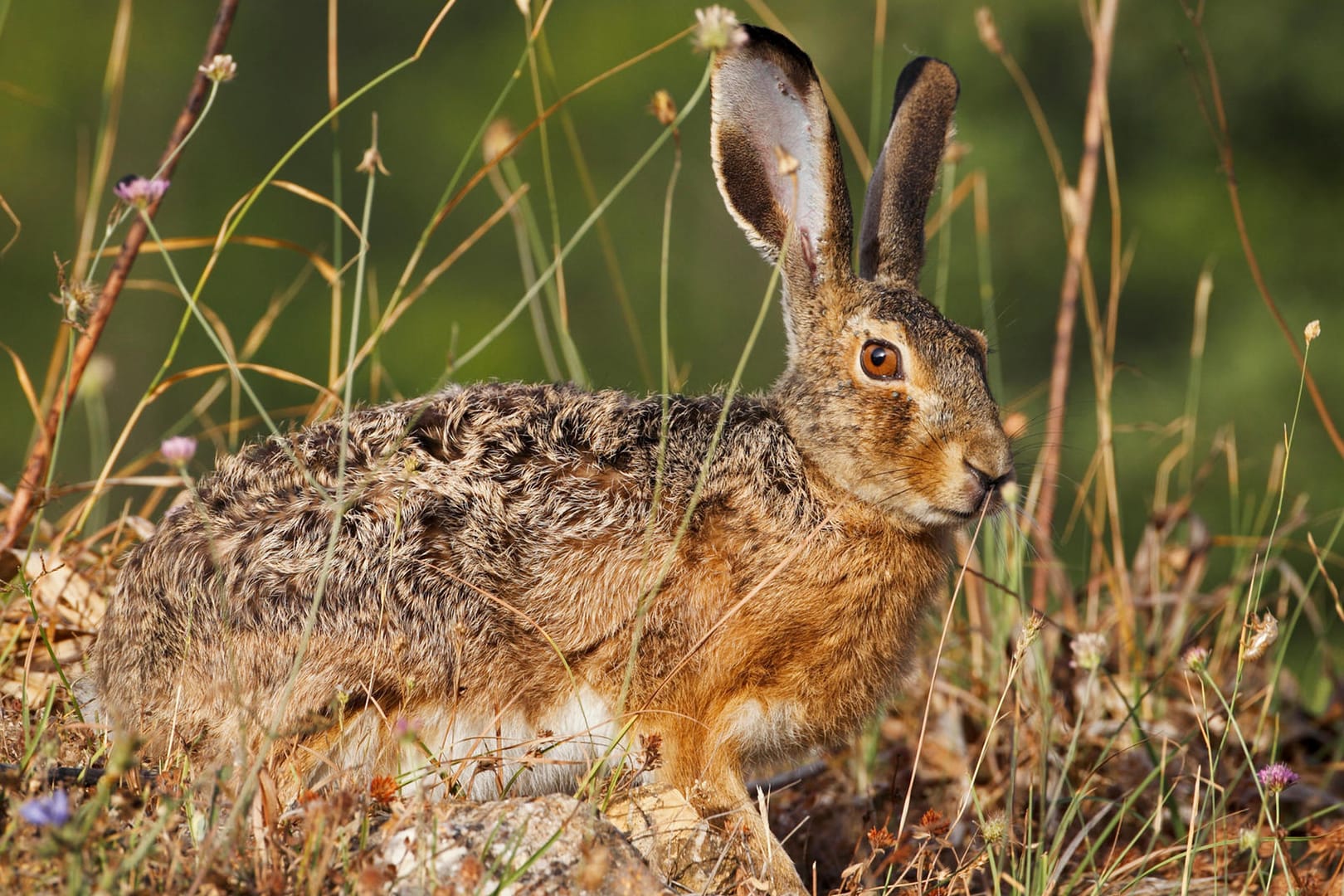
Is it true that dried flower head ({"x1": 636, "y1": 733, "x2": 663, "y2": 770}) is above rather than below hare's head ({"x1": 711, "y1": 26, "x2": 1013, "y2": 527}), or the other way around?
below

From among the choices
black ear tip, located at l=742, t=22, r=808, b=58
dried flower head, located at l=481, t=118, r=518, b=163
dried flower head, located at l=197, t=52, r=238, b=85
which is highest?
black ear tip, located at l=742, t=22, r=808, b=58

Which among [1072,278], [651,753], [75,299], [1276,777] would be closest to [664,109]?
[75,299]

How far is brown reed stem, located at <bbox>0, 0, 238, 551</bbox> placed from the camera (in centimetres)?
438

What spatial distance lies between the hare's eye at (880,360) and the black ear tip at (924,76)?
3.29 feet

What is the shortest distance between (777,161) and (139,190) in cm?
189

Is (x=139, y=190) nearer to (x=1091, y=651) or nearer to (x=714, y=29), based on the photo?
(x=714, y=29)

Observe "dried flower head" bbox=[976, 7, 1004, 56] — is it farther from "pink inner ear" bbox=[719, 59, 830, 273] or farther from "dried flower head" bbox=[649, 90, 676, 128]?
"dried flower head" bbox=[649, 90, 676, 128]

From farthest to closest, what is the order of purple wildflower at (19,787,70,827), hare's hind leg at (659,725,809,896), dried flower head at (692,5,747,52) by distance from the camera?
hare's hind leg at (659,725,809,896) → dried flower head at (692,5,747,52) → purple wildflower at (19,787,70,827)

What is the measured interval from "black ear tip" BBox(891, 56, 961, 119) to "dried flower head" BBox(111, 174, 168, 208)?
2592 mm

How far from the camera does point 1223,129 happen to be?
4980 mm

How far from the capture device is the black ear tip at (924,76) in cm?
509

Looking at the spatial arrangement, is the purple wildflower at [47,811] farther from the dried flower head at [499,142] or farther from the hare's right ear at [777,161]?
the hare's right ear at [777,161]

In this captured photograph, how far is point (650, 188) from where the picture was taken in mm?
23875

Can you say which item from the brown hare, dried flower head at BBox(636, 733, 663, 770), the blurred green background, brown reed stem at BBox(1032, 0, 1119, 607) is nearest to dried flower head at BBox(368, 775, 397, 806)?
the brown hare
